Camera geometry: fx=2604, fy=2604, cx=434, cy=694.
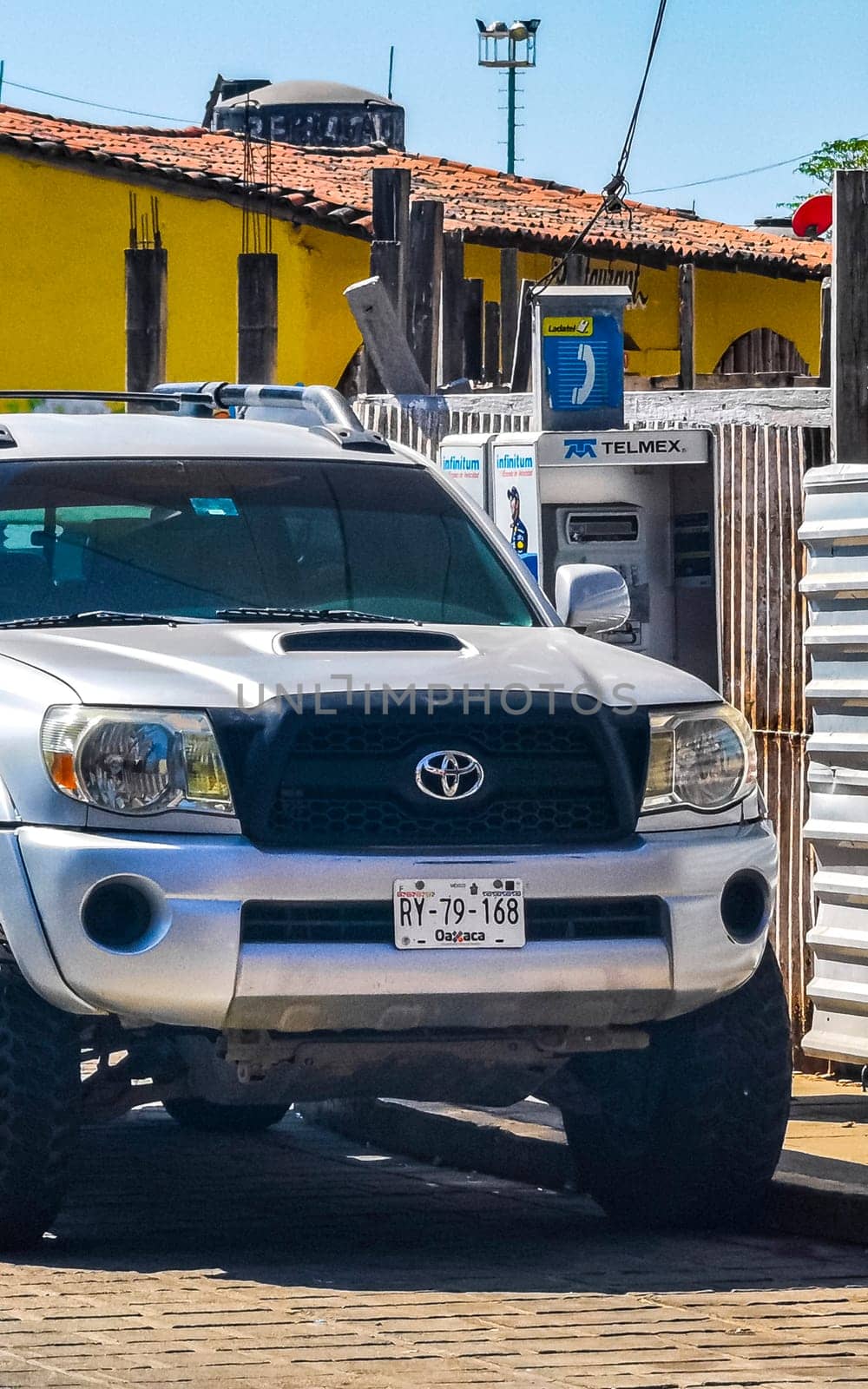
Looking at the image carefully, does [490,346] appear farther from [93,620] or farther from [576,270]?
[93,620]

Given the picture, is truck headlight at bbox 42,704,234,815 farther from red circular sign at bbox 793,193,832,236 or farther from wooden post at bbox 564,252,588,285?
wooden post at bbox 564,252,588,285

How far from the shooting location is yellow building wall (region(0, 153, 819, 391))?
88.4ft

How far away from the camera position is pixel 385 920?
19.9 feet

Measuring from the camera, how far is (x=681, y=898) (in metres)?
6.29

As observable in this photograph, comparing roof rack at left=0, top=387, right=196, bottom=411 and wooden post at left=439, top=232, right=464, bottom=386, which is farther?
wooden post at left=439, top=232, right=464, bottom=386

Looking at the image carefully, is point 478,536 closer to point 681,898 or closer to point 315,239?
point 681,898

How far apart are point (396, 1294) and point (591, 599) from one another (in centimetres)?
223

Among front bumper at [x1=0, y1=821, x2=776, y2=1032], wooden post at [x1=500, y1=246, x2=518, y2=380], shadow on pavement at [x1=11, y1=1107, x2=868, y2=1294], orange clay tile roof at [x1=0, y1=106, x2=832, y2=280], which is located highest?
orange clay tile roof at [x1=0, y1=106, x2=832, y2=280]

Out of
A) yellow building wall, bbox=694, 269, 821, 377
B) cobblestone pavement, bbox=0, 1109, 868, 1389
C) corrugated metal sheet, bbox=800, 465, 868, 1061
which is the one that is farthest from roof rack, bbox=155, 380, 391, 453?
yellow building wall, bbox=694, 269, 821, 377

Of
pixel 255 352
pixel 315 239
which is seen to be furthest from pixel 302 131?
pixel 255 352

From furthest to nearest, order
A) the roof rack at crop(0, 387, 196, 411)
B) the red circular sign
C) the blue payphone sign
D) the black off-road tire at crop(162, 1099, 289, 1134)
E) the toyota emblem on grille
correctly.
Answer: the red circular sign < the blue payphone sign < the black off-road tire at crop(162, 1099, 289, 1134) < the roof rack at crop(0, 387, 196, 411) < the toyota emblem on grille

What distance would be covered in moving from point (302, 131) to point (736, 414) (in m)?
30.8

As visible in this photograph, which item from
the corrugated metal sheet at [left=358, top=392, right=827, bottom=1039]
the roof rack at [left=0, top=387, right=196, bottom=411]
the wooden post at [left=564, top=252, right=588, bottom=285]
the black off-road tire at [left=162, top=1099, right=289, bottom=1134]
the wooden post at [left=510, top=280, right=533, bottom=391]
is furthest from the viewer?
the wooden post at [left=564, top=252, right=588, bottom=285]

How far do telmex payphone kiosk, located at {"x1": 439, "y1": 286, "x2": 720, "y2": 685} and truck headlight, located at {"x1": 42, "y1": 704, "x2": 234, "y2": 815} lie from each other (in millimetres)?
3512
